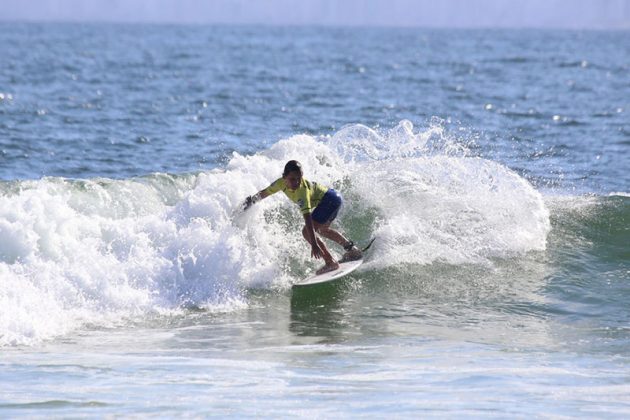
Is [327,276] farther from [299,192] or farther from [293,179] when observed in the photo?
[293,179]

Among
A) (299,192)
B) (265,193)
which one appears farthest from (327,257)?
(265,193)

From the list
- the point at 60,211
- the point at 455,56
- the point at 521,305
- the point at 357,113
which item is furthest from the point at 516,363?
the point at 455,56

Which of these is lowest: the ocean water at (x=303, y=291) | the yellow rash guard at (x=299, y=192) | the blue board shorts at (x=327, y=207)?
the ocean water at (x=303, y=291)

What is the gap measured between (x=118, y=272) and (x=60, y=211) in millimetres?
1322

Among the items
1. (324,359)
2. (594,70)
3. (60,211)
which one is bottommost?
(324,359)

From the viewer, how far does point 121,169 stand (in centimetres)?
2128

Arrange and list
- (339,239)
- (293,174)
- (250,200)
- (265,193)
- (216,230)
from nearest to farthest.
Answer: (293,174)
(265,193)
(250,200)
(339,239)
(216,230)

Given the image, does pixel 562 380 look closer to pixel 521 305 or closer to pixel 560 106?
pixel 521 305

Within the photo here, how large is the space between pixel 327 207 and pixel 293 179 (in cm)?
83

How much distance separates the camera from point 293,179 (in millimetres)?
12750

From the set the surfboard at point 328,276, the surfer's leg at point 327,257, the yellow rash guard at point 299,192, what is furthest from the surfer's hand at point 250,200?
the surfboard at point 328,276

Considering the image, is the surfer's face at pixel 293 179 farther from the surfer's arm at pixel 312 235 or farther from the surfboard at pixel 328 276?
the surfboard at pixel 328 276

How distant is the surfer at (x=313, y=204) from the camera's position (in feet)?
42.0

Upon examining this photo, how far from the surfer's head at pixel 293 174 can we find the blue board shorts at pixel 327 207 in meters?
0.66
